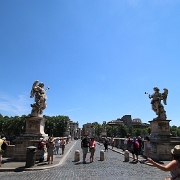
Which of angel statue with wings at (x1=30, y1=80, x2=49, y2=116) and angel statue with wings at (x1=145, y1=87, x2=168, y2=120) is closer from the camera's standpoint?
angel statue with wings at (x1=30, y1=80, x2=49, y2=116)

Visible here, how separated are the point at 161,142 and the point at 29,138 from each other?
9.88 meters

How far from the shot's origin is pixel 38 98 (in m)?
15.8

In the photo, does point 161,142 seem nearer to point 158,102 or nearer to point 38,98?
point 158,102

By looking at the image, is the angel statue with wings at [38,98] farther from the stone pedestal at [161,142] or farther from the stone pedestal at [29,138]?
the stone pedestal at [161,142]

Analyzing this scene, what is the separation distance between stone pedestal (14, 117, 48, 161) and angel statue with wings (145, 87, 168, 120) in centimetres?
942

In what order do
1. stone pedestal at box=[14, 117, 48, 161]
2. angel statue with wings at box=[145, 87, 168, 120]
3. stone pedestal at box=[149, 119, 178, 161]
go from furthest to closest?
1. angel statue with wings at box=[145, 87, 168, 120]
2. stone pedestal at box=[149, 119, 178, 161]
3. stone pedestal at box=[14, 117, 48, 161]

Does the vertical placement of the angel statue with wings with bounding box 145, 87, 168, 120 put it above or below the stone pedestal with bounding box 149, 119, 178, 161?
above

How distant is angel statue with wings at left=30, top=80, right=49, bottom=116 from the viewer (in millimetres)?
15391

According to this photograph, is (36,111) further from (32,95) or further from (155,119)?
(155,119)

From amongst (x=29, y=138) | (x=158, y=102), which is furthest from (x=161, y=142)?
(x=29, y=138)

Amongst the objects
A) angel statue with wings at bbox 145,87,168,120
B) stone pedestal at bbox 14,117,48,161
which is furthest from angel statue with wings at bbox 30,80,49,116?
angel statue with wings at bbox 145,87,168,120

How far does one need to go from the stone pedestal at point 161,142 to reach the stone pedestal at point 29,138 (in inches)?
349

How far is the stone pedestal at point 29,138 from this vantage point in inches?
562

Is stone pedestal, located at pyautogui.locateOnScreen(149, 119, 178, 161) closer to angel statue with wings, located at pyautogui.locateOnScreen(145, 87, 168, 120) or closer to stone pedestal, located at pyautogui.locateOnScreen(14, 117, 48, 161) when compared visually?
angel statue with wings, located at pyautogui.locateOnScreen(145, 87, 168, 120)
